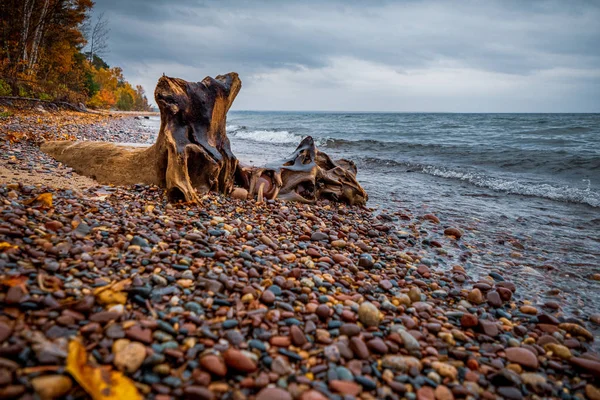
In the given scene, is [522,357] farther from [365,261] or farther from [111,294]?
[111,294]

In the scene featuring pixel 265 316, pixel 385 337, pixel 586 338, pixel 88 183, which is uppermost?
pixel 88 183

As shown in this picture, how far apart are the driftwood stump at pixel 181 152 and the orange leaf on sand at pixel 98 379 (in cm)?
319

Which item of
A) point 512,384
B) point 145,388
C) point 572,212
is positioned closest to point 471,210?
point 572,212

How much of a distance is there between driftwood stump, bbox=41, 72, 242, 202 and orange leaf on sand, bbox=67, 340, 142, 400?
10.5 ft

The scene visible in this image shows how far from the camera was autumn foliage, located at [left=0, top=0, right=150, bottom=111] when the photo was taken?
1914cm

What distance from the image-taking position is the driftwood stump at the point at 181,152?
4965 mm

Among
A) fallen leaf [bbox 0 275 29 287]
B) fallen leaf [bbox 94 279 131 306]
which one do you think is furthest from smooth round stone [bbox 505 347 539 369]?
fallen leaf [bbox 0 275 29 287]

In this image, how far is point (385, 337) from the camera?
247cm

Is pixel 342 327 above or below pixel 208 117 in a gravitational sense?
below

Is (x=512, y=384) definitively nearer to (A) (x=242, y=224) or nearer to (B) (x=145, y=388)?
(B) (x=145, y=388)

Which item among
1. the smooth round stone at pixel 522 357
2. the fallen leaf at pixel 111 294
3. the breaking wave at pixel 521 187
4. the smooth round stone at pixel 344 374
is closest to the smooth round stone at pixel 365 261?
the smooth round stone at pixel 522 357

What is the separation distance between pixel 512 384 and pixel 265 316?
1.74m

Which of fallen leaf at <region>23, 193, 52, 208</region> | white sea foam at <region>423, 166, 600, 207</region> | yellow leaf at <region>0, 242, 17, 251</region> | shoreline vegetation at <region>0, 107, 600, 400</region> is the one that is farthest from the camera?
white sea foam at <region>423, 166, 600, 207</region>

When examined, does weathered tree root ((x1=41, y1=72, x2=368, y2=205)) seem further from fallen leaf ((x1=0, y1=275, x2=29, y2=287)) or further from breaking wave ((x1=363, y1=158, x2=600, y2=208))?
breaking wave ((x1=363, y1=158, x2=600, y2=208))
